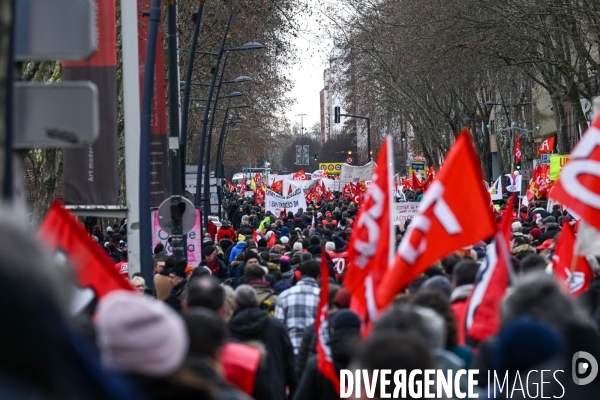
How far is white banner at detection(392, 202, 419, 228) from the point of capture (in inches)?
742

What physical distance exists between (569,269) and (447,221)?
2.78 m

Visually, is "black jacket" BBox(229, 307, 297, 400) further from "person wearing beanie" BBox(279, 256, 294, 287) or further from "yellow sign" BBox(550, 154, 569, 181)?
"yellow sign" BBox(550, 154, 569, 181)

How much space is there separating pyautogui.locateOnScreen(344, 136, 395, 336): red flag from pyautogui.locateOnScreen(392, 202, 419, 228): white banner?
40.2ft

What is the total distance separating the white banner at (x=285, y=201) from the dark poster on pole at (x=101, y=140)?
16.5m

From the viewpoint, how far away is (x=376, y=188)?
643 centimetres

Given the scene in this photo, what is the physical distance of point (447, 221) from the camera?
17.9 feet

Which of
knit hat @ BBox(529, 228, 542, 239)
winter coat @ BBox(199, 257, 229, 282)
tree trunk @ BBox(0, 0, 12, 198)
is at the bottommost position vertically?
winter coat @ BBox(199, 257, 229, 282)

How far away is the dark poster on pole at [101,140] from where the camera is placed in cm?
1252

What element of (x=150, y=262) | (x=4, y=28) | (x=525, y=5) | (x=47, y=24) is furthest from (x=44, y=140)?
(x=525, y=5)

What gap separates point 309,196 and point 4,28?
4470 centimetres

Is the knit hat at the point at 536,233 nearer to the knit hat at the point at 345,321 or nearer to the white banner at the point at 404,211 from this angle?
the white banner at the point at 404,211

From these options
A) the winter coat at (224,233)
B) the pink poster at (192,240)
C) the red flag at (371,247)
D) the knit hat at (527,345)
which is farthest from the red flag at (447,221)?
the winter coat at (224,233)

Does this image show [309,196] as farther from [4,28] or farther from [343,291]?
[4,28]

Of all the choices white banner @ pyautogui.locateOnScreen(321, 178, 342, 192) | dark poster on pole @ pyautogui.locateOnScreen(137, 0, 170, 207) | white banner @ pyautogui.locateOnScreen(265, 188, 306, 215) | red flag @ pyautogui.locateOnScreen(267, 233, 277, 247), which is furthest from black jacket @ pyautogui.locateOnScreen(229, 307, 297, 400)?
white banner @ pyautogui.locateOnScreen(321, 178, 342, 192)
